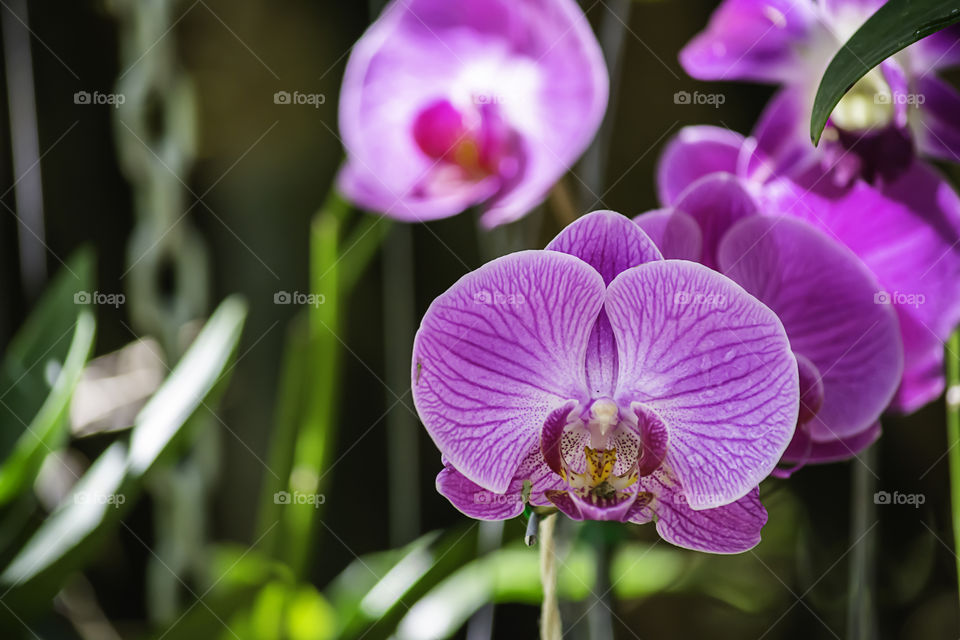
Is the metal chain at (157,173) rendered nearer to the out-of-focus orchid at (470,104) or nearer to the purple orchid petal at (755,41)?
the out-of-focus orchid at (470,104)

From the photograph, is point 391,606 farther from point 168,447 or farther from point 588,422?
point 588,422

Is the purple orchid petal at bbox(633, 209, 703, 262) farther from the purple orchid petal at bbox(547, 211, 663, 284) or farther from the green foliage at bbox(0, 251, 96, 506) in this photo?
the green foliage at bbox(0, 251, 96, 506)

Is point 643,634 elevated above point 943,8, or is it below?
below

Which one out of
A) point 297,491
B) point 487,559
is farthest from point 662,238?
point 297,491

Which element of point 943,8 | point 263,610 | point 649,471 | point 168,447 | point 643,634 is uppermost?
point 943,8

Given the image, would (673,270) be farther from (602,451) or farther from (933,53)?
(933,53)

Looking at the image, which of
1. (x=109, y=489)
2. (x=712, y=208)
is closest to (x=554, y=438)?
(x=712, y=208)
